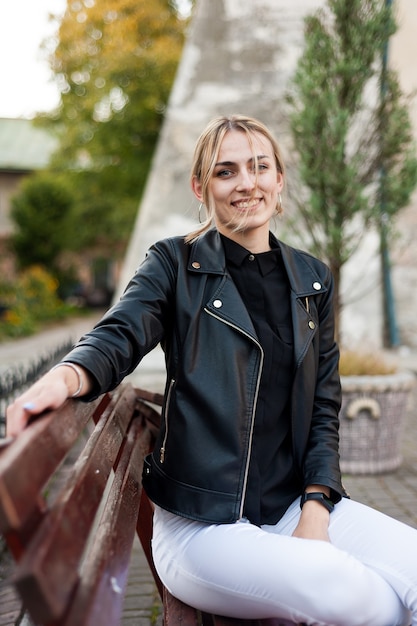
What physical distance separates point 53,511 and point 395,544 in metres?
1.14

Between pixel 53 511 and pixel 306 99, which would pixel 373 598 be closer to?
pixel 53 511

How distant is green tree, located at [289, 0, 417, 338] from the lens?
208 inches

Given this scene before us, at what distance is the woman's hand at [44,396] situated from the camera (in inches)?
56.7

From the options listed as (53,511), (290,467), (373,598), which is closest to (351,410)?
(290,467)

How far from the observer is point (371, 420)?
4.97 metres

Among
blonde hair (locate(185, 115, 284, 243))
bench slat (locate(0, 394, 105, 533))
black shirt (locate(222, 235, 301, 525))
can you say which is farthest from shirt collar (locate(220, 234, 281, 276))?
bench slat (locate(0, 394, 105, 533))

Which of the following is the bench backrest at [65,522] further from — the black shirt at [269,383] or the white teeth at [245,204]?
the white teeth at [245,204]

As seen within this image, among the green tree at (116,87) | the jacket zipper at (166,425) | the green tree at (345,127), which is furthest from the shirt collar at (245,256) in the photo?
the green tree at (116,87)

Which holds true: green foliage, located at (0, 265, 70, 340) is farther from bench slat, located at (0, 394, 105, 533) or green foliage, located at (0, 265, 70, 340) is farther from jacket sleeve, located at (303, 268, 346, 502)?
bench slat, located at (0, 394, 105, 533)

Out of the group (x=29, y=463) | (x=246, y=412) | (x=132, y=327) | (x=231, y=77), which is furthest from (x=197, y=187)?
(x=231, y=77)

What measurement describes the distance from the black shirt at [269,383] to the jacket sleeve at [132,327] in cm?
26

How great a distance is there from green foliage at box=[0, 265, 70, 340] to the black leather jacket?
17664 mm

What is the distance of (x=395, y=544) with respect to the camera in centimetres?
200

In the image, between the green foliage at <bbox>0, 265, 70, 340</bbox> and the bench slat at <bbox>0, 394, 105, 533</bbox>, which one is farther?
the green foliage at <bbox>0, 265, 70, 340</bbox>
